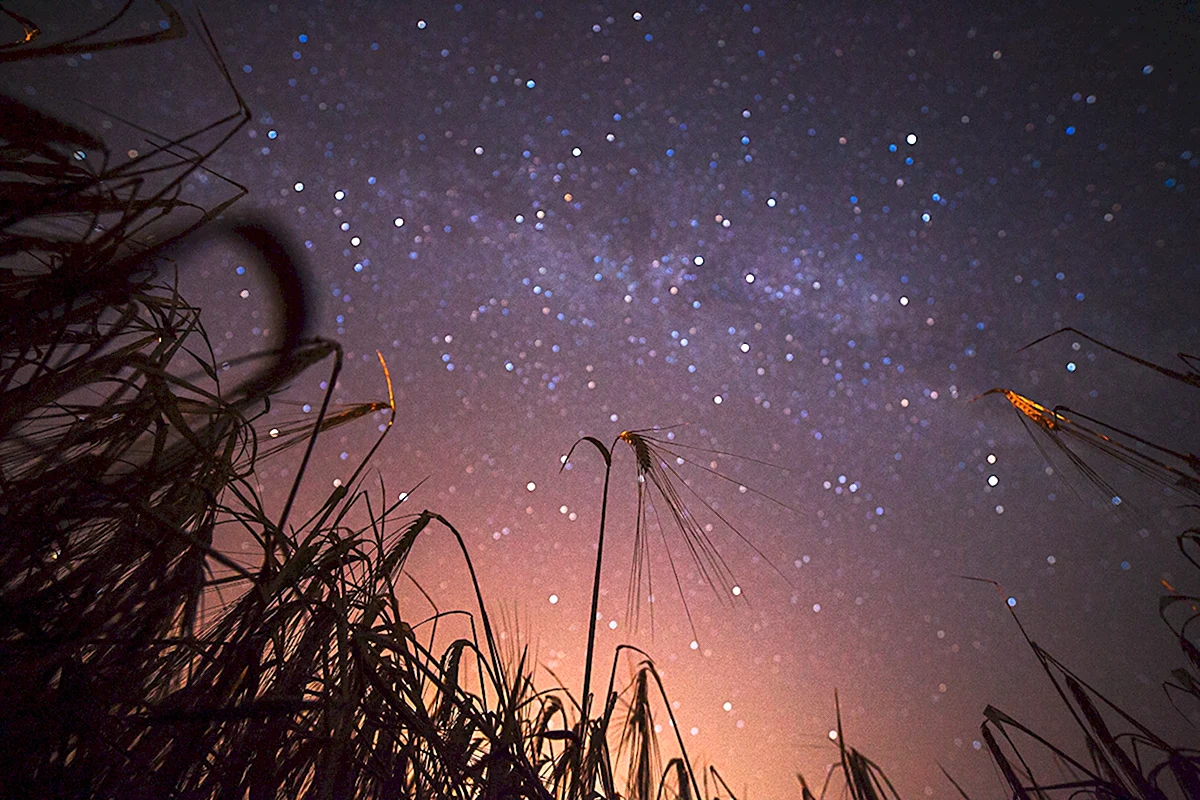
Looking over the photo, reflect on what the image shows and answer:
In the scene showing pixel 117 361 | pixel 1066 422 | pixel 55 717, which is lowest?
pixel 55 717

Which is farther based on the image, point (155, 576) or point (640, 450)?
point (640, 450)

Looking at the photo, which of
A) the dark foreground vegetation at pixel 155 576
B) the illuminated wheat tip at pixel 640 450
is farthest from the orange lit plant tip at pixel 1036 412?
the illuminated wheat tip at pixel 640 450

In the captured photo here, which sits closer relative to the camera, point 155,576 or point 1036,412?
point 155,576

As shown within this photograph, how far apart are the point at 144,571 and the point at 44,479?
0.07 meters

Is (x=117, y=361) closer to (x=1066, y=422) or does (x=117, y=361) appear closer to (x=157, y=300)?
(x=157, y=300)

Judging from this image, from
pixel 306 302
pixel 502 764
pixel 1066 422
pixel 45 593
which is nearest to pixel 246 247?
pixel 306 302

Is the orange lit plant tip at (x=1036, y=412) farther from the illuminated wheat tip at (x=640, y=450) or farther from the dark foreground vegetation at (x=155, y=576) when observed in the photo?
the illuminated wheat tip at (x=640, y=450)

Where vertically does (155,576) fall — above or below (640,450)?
below

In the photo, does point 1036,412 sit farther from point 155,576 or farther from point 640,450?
point 155,576

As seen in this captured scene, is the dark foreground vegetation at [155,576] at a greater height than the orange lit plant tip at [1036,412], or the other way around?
the orange lit plant tip at [1036,412]

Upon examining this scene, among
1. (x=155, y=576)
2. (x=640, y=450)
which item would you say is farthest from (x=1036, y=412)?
(x=155, y=576)

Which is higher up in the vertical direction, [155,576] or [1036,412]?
[1036,412]

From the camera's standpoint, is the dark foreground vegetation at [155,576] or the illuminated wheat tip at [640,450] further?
the illuminated wheat tip at [640,450]

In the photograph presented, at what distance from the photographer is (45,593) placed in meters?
0.24
